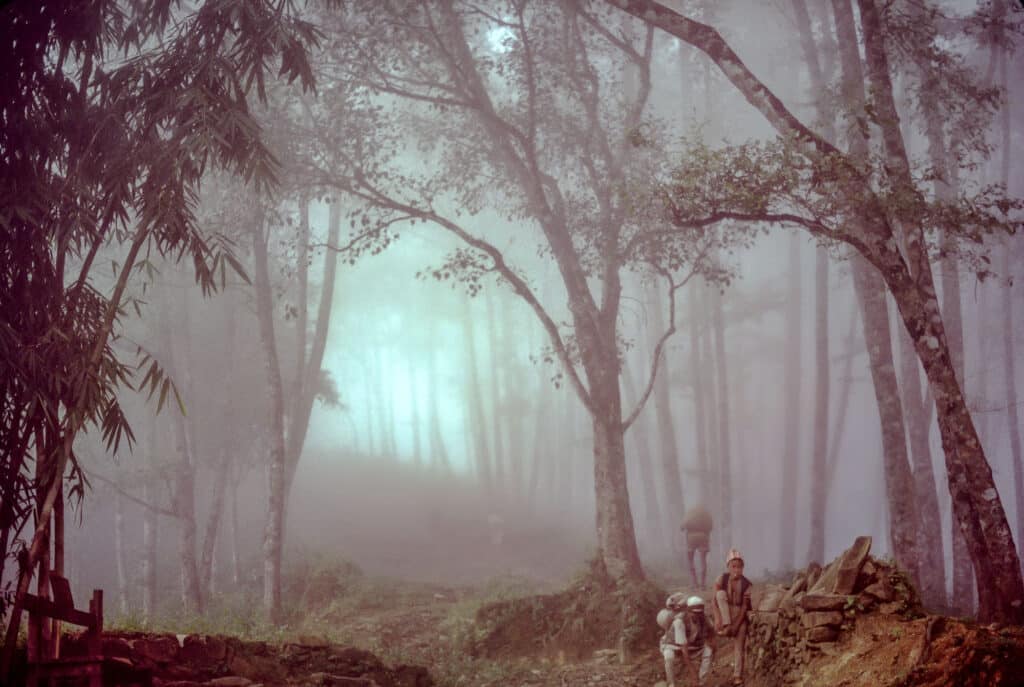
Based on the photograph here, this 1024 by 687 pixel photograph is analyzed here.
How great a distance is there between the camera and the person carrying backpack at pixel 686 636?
9.73 m

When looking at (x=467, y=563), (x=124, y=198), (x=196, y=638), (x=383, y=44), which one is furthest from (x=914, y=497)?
(x=467, y=563)

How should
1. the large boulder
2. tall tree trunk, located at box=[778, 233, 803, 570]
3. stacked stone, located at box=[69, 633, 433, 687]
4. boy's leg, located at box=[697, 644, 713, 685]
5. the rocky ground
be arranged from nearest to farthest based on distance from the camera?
the rocky ground < stacked stone, located at box=[69, 633, 433, 687] < the large boulder < boy's leg, located at box=[697, 644, 713, 685] < tall tree trunk, located at box=[778, 233, 803, 570]

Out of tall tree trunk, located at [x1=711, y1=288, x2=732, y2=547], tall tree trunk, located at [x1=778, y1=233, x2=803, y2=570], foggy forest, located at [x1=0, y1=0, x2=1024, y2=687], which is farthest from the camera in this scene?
tall tree trunk, located at [x1=778, y1=233, x2=803, y2=570]

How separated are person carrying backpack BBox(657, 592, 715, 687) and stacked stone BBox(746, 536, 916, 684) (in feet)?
2.14

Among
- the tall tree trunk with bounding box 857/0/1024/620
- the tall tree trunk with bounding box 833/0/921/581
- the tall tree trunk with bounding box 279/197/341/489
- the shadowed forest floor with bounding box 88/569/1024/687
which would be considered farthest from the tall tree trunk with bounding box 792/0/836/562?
the tall tree trunk with bounding box 279/197/341/489

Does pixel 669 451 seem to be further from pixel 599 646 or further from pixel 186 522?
pixel 186 522

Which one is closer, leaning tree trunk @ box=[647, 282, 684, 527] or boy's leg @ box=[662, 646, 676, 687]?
boy's leg @ box=[662, 646, 676, 687]

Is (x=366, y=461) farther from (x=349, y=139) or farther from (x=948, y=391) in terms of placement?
(x=948, y=391)

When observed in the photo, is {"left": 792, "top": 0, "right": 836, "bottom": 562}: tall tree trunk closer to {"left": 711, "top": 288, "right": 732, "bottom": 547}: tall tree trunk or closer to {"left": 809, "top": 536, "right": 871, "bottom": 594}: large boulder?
{"left": 711, "top": 288, "right": 732, "bottom": 547}: tall tree trunk

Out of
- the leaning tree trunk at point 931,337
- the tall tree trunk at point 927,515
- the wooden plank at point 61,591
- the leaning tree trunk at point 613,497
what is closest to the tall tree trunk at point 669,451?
the tall tree trunk at point 927,515

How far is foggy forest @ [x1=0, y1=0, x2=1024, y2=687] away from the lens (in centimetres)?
854

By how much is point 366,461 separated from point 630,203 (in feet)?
122

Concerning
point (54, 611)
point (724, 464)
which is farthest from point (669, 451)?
point (54, 611)

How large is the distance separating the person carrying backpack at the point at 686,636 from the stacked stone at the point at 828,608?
0.65 metres
